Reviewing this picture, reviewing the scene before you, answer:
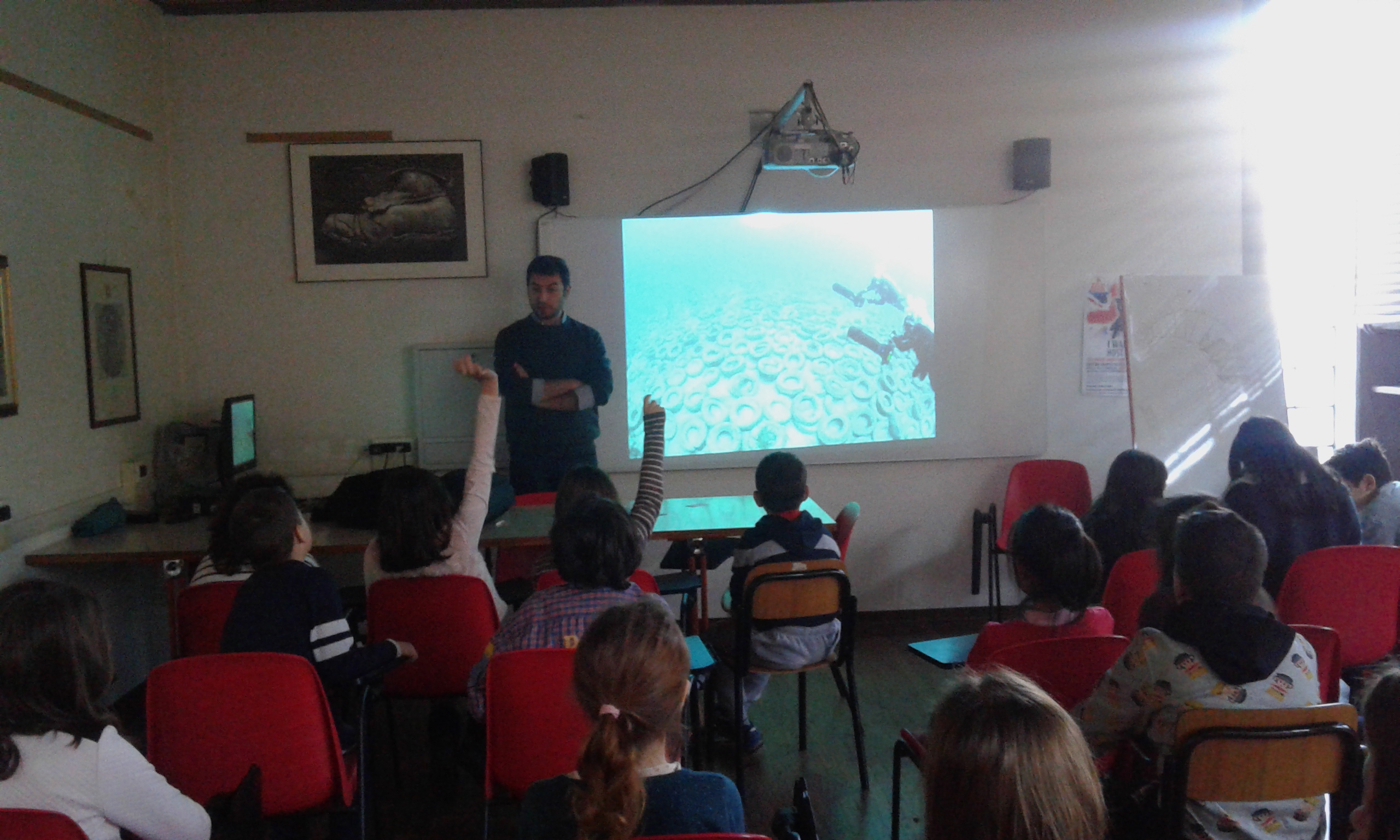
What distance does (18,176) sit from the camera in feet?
11.8

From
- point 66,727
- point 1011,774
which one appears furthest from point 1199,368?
point 66,727

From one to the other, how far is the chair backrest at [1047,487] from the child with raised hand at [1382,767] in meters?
3.65

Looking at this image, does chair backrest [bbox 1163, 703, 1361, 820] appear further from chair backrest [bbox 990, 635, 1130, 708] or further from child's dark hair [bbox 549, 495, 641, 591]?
child's dark hair [bbox 549, 495, 641, 591]

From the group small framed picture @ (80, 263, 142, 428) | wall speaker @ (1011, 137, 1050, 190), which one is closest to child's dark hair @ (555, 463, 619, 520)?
small framed picture @ (80, 263, 142, 428)

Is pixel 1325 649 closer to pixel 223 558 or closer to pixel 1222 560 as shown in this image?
pixel 1222 560

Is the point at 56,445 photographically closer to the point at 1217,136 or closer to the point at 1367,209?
the point at 1217,136

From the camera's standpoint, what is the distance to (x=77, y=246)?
400cm

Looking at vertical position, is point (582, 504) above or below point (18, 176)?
below

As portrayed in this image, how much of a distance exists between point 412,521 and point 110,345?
2.26 metres

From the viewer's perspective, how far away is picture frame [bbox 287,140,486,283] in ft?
15.7

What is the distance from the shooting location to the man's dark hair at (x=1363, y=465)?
134 inches

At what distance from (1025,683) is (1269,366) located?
4.60 m

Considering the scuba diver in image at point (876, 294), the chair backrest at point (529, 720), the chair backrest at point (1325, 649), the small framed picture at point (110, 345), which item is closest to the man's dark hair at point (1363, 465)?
the chair backrest at point (1325, 649)

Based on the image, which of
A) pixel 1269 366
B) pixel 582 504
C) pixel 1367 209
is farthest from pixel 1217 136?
pixel 582 504
